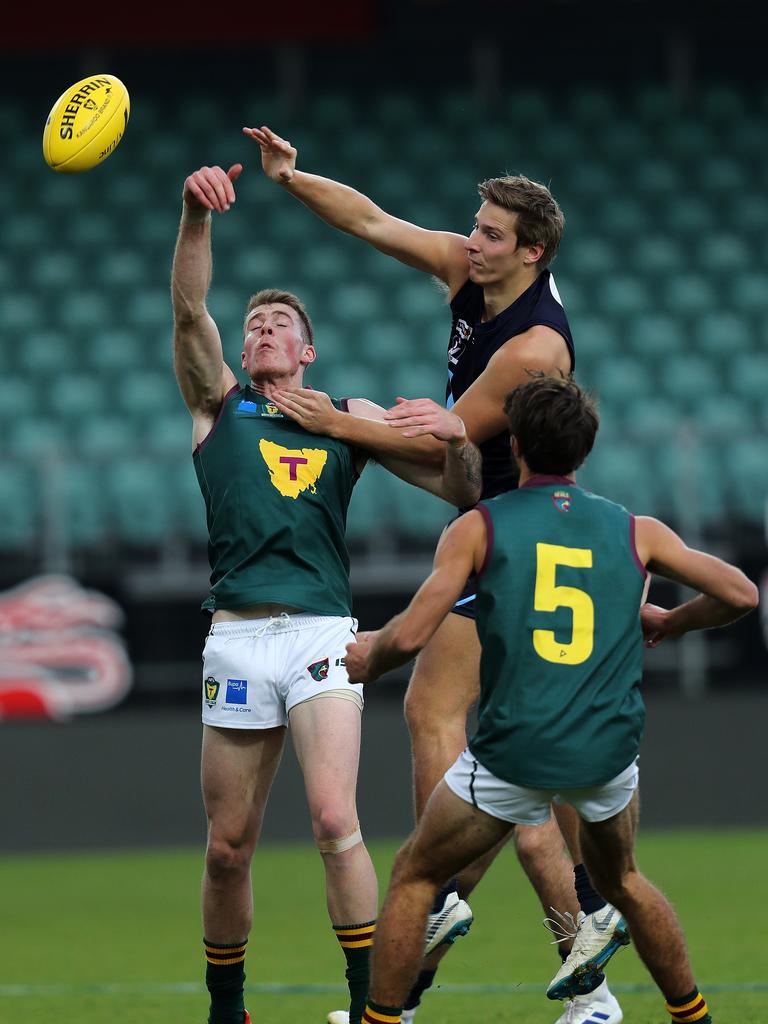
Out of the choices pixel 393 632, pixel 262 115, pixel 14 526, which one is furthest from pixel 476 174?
pixel 393 632

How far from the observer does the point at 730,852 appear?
34.4ft

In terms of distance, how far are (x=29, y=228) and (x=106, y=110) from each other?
1144 cm

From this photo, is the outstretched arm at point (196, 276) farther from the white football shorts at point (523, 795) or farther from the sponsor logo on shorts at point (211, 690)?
the white football shorts at point (523, 795)

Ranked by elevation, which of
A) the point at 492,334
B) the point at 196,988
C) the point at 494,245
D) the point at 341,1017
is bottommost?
the point at 196,988

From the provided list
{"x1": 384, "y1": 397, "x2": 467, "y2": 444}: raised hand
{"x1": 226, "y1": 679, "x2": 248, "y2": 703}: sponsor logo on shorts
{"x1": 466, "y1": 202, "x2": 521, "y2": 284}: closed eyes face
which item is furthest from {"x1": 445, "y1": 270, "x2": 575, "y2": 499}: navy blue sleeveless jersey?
{"x1": 226, "y1": 679, "x2": 248, "y2": 703}: sponsor logo on shorts

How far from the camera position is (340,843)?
5176 mm

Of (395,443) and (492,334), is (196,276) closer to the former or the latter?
(395,443)

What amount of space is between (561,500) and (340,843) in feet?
4.58

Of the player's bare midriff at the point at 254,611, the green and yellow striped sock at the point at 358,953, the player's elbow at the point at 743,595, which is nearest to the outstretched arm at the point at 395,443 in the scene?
the player's bare midriff at the point at 254,611

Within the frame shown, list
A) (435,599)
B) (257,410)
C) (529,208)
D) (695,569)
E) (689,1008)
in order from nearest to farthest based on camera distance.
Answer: (435,599), (695,569), (689,1008), (529,208), (257,410)

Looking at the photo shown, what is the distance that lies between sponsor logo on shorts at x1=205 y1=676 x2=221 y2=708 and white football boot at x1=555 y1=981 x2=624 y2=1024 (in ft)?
5.11

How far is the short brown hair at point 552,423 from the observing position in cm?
457

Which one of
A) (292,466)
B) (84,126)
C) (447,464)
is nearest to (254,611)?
(292,466)

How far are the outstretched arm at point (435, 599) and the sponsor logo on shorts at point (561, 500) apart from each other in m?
0.22
